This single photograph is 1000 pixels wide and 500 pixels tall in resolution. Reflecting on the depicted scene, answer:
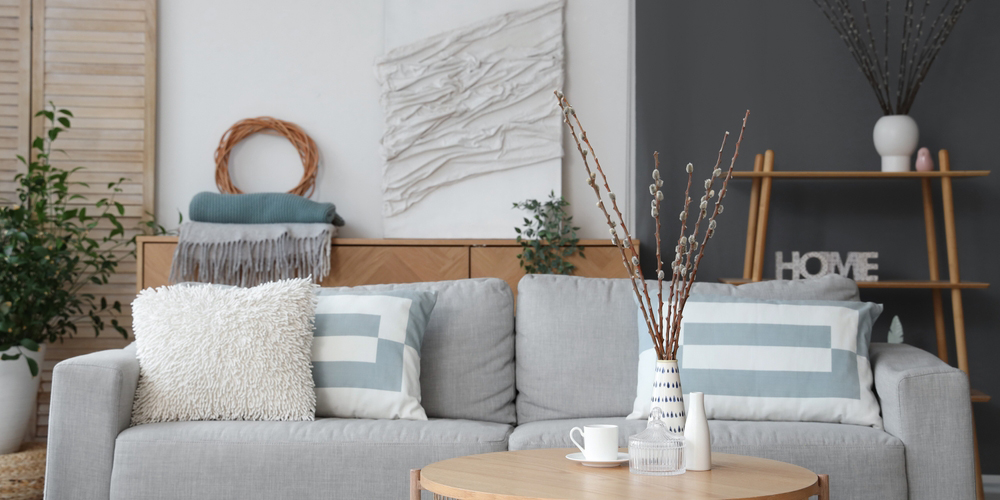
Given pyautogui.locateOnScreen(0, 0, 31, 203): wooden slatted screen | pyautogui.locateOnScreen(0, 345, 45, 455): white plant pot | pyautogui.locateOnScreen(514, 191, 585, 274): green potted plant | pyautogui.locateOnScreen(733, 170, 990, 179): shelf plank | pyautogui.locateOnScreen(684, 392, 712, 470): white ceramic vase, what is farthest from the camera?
pyautogui.locateOnScreen(0, 0, 31, 203): wooden slatted screen

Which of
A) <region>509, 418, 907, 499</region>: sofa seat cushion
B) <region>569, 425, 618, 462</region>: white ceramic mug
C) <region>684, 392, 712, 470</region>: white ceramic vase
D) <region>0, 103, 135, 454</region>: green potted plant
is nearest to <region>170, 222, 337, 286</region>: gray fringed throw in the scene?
<region>0, 103, 135, 454</region>: green potted plant

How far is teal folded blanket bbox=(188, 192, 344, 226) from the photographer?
328 cm

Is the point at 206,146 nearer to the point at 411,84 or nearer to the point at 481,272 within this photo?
the point at 411,84

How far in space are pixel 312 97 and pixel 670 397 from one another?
2.67 metres

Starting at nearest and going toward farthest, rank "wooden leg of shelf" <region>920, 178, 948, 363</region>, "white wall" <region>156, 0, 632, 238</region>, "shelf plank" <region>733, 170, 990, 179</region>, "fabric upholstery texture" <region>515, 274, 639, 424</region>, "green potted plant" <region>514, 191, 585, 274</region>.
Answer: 1. "fabric upholstery texture" <region>515, 274, 639, 424</region>
2. "shelf plank" <region>733, 170, 990, 179</region>
3. "wooden leg of shelf" <region>920, 178, 948, 363</region>
4. "green potted plant" <region>514, 191, 585, 274</region>
5. "white wall" <region>156, 0, 632, 238</region>

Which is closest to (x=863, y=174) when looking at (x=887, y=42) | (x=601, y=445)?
(x=887, y=42)

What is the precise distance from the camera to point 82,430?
1940 millimetres

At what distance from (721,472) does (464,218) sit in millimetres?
2280

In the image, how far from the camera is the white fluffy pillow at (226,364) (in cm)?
208

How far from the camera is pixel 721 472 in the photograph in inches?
54.5

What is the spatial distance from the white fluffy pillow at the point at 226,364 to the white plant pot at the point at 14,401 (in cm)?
110

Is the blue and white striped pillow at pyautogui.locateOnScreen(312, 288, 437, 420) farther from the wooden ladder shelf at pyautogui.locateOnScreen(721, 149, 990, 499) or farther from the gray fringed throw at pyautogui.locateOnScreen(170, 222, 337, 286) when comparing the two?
the wooden ladder shelf at pyautogui.locateOnScreen(721, 149, 990, 499)

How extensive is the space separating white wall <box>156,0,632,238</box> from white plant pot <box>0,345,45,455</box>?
0.91 meters

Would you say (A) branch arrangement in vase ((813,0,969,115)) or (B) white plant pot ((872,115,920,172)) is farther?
(A) branch arrangement in vase ((813,0,969,115))
